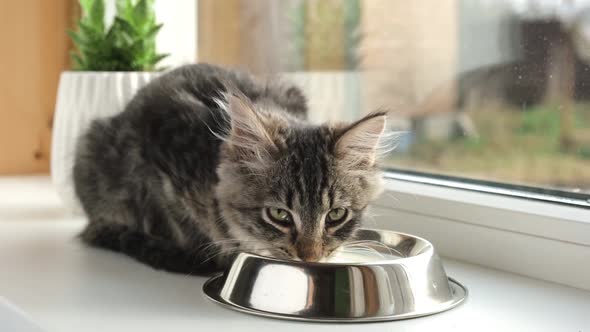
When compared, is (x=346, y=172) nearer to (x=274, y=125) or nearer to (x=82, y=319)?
(x=274, y=125)

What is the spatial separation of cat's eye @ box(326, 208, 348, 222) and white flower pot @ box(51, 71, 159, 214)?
777 mm

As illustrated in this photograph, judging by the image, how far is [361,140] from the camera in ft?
4.56

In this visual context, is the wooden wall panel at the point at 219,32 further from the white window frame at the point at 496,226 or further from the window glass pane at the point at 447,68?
the white window frame at the point at 496,226

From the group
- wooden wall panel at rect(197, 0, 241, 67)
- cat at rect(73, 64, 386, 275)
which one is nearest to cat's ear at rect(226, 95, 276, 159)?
cat at rect(73, 64, 386, 275)

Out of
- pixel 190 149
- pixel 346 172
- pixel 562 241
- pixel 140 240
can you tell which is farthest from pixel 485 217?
pixel 140 240

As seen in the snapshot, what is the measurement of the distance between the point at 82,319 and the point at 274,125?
489mm

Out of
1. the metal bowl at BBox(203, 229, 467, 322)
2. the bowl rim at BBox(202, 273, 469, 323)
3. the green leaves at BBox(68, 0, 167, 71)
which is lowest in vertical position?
the bowl rim at BBox(202, 273, 469, 323)

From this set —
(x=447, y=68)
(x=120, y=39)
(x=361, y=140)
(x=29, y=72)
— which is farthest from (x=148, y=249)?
(x=29, y=72)

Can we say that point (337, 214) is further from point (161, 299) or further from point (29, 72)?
point (29, 72)

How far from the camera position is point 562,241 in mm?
1358

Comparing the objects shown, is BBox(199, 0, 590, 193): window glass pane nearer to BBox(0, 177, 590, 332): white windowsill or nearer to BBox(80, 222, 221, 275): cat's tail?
BBox(0, 177, 590, 332): white windowsill

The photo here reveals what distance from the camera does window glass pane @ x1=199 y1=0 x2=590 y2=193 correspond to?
1.50 metres

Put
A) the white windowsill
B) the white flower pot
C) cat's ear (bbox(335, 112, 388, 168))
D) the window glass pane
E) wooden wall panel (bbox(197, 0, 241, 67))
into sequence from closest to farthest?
the white windowsill
cat's ear (bbox(335, 112, 388, 168))
the window glass pane
the white flower pot
wooden wall panel (bbox(197, 0, 241, 67))

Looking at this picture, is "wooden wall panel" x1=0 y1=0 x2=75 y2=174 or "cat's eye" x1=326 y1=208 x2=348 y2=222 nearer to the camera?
"cat's eye" x1=326 y1=208 x2=348 y2=222
